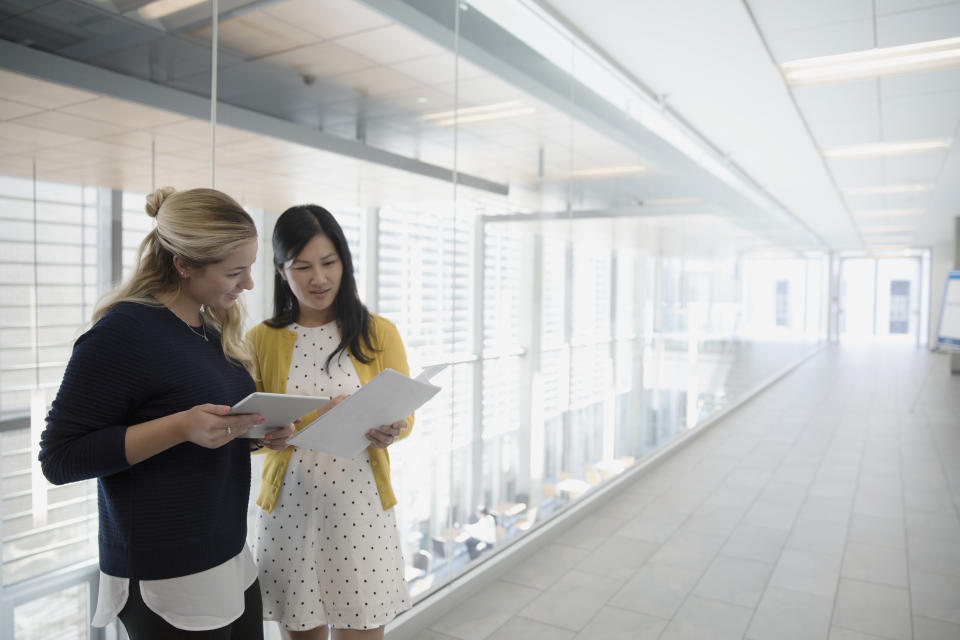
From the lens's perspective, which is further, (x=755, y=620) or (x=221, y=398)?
(x=755, y=620)

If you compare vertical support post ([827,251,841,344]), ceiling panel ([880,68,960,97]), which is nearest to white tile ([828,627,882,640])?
→ ceiling panel ([880,68,960,97])

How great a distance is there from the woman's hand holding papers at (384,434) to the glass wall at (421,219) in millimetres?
581

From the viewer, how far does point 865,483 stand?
548cm

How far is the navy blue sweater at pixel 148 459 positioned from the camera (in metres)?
1.24

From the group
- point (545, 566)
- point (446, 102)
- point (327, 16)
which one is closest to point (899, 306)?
point (545, 566)

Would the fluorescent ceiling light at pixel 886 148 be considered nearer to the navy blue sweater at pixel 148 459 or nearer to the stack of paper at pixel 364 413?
the stack of paper at pixel 364 413

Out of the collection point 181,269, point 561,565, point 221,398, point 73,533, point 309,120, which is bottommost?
point 561,565

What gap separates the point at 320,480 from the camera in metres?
1.87

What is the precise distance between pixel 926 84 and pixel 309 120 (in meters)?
5.33

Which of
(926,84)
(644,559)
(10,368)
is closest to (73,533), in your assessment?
(10,368)

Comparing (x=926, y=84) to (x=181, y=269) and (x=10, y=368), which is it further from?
(x=10, y=368)

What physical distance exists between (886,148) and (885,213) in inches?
262

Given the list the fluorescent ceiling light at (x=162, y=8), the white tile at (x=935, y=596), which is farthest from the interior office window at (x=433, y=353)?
the white tile at (x=935, y=596)

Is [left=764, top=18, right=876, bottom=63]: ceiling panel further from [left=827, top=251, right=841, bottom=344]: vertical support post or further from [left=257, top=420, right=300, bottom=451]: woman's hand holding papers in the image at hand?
[left=827, top=251, right=841, bottom=344]: vertical support post
